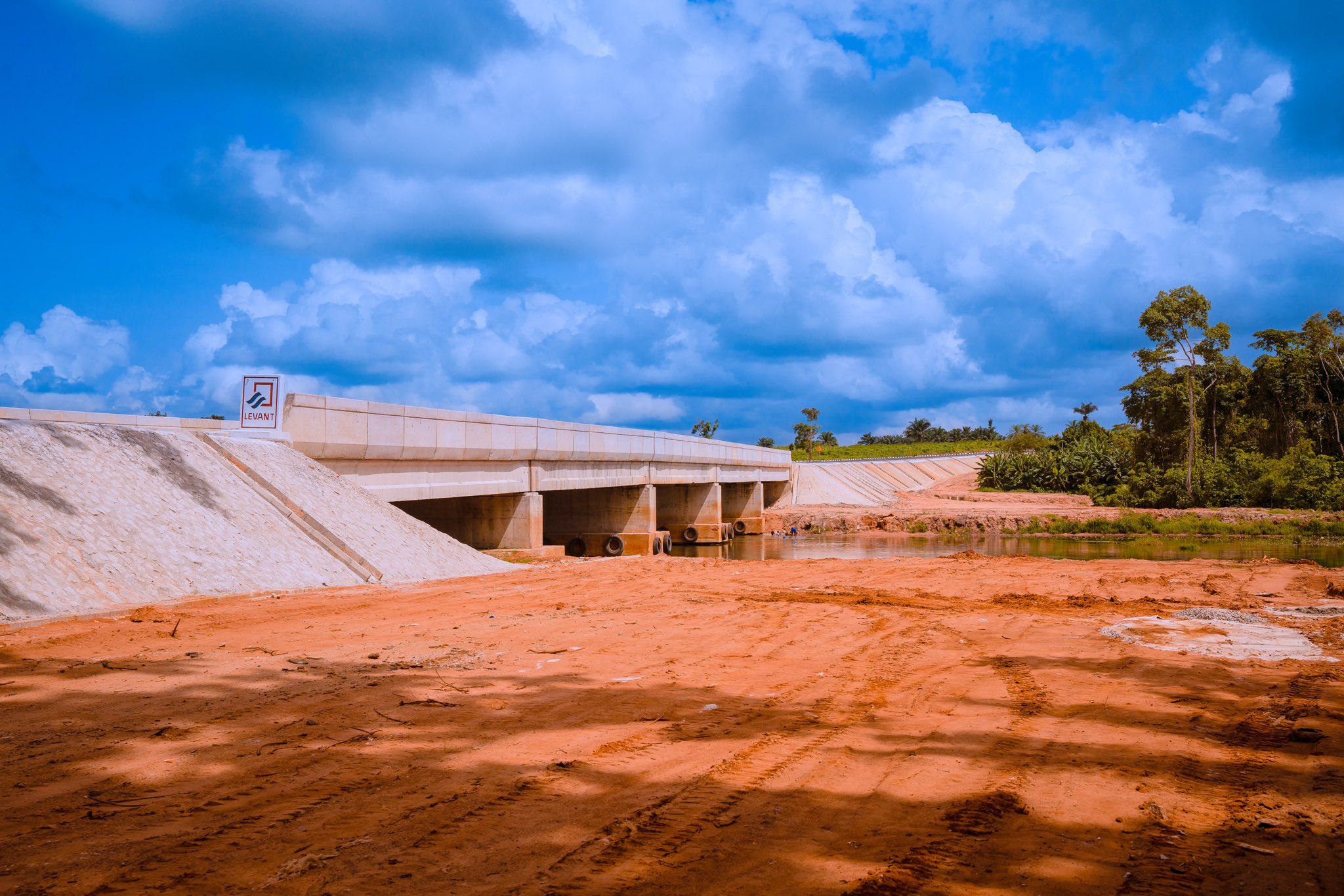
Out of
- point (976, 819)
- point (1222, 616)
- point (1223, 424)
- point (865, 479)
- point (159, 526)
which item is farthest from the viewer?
point (865, 479)

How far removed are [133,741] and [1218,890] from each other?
549 cm

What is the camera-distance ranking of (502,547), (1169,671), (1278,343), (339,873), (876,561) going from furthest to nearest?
(1278,343), (502,547), (876,561), (1169,671), (339,873)

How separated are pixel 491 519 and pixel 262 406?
316 inches

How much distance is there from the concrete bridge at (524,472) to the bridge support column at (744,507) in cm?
199

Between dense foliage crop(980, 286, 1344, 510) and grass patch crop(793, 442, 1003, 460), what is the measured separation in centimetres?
4336

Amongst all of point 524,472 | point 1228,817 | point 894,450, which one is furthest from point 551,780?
point 894,450

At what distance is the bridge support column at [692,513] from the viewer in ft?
123

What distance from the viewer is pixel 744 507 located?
44656 mm

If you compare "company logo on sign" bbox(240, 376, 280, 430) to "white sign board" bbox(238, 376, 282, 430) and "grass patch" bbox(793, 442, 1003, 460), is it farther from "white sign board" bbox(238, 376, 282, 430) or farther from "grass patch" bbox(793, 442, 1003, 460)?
"grass patch" bbox(793, 442, 1003, 460)

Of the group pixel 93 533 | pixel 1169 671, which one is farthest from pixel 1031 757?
pixel 93 533

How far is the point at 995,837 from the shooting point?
12.0 ft

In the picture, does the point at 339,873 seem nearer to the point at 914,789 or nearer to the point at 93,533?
the point at 914,789

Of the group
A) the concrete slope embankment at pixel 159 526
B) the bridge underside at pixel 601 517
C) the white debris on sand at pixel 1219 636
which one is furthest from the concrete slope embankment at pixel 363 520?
the white debris on sand at pixel 1219 636

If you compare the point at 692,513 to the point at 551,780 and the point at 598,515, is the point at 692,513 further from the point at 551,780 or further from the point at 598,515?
the point at 551,780
